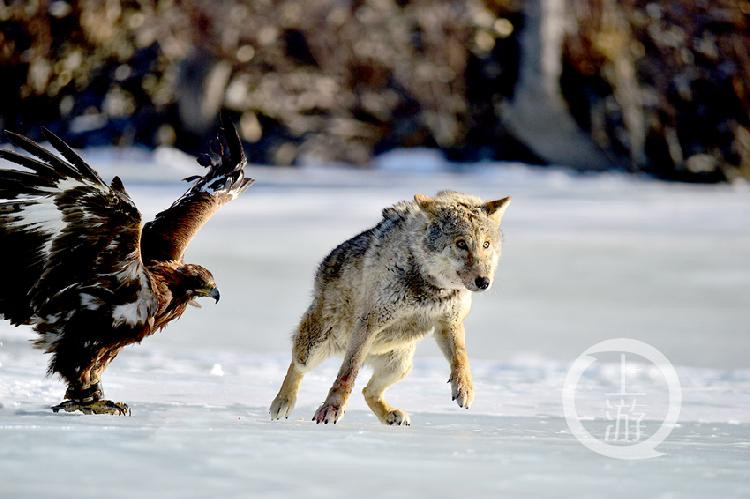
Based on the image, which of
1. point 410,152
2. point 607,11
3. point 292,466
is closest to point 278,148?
point 410,152

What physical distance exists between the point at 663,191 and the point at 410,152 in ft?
19.3

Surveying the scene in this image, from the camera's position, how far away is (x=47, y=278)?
6.05 metres

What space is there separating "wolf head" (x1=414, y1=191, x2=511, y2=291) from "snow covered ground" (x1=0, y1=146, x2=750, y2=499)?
2.34 feet

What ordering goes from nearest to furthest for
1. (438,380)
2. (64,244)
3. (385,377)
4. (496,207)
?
1. (64,244)
2. (496,207)
3. (385,377)
4. (438,380)

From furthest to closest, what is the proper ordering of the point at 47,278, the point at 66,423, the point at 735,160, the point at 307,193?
1. the point at 735,160
2. the point at 307,193
3. the point at 47,278
4. the point at 66,423

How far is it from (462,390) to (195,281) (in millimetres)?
1448

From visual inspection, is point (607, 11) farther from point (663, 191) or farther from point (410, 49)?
point (663, 191)

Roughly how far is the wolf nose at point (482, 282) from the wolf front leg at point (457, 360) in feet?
1.26

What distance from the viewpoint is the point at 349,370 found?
5852 millimetres

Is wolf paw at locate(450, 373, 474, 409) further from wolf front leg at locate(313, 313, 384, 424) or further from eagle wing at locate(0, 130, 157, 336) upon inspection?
eagle wing at locate(0, 130, 157, 336)

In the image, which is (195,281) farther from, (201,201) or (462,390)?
(462,390)

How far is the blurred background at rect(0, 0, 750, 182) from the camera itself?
76.2 feet
